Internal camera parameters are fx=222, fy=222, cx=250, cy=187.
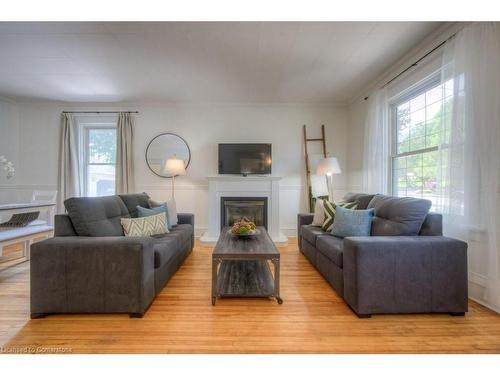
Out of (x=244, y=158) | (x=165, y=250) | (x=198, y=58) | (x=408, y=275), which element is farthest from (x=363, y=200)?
(x=198, y=58)

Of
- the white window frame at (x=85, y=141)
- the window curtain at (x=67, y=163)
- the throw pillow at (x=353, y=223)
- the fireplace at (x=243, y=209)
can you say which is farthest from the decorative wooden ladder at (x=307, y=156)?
the window curtain at (x=67, y=163)

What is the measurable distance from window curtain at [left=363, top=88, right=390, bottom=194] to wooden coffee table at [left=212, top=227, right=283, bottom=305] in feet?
6.41

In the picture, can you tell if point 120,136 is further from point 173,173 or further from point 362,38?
point 362,38

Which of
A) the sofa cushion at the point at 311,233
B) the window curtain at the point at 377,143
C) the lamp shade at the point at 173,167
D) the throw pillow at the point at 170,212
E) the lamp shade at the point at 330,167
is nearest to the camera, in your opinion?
the sofa cushion at the point at 311,233

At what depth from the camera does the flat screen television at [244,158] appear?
13.7ft

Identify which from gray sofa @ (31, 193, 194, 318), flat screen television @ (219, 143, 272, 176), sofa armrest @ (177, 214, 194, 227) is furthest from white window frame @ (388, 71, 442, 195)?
gray sofa @ (31, 193, 194, 318)

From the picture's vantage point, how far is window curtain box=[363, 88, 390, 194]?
312cm

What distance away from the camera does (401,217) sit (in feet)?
6.43

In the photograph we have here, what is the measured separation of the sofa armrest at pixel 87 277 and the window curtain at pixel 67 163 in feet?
10.5

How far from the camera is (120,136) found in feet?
13.8

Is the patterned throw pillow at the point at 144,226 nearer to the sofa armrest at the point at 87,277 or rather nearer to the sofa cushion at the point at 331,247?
the sofa armrest at the point at 87,277

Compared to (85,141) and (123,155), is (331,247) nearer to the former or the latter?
(123,155)

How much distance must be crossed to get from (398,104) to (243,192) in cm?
268

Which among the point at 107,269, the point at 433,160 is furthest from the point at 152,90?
the point at 433,160
